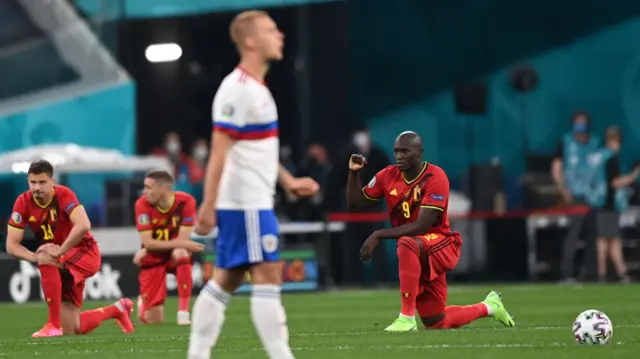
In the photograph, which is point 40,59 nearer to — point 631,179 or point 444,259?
point 631,179

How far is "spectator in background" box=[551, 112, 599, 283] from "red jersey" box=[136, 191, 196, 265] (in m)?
10.3

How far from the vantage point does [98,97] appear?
97.1 ft

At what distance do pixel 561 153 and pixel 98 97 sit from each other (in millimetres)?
9023

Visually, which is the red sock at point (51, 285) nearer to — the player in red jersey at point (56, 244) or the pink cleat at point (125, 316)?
the player in red jersey at point (56, 244)

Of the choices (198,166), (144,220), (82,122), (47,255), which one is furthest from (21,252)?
(82,122)

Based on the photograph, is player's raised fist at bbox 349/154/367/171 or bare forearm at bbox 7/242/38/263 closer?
player's raised fist at bbox 349/154/367/171

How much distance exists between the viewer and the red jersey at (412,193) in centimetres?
1365

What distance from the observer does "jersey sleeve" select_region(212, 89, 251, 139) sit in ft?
29.7

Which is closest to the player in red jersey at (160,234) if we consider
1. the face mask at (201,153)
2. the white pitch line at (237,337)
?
the white pitch line at (237,337)

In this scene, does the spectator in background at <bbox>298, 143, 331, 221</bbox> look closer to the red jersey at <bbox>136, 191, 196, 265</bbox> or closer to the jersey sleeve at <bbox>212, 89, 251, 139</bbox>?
the red jersey at <bbox>136, 191, 196, 265</bbox>

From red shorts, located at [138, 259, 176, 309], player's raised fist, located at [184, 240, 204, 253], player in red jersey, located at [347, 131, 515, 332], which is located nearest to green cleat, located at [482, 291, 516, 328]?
player in red jersey, located at [347, 131, 515, 332]

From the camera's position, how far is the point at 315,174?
90.5 feet

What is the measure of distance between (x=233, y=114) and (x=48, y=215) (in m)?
5.76

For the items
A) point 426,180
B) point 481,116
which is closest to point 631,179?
point 481,116
